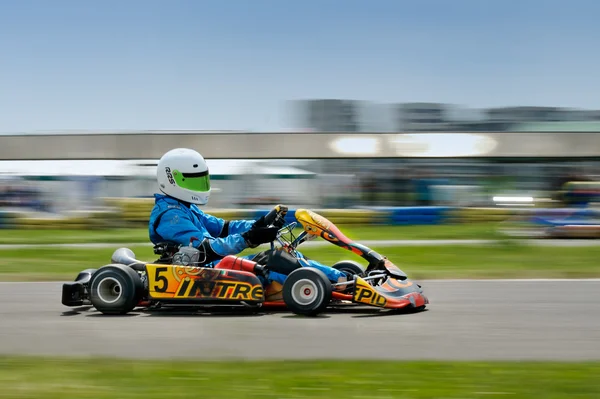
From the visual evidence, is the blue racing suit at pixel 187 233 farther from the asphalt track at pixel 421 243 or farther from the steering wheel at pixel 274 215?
the asphalt track at pixel 421 243

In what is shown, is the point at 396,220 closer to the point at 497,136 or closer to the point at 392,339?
the point at 497,136

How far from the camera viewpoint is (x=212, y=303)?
655 cm

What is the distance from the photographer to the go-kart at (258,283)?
6289 mm

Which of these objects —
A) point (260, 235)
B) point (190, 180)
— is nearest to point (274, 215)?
point (260, 235)

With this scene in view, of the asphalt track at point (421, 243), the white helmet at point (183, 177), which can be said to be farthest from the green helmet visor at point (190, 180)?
the asphalt track at point (421, 243)

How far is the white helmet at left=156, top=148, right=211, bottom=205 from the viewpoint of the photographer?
22.6 feet

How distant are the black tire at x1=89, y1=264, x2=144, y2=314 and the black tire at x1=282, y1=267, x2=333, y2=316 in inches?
47.3

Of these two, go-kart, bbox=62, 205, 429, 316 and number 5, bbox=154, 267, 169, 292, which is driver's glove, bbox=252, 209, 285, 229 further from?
number 5, bbox=154, 267, 169, 292

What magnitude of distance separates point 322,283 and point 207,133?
20357mm

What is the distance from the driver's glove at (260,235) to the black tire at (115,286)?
3.13ft

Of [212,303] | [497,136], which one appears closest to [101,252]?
[212,303]

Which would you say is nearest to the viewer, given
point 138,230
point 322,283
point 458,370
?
point 458,370

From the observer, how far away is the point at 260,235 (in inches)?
255

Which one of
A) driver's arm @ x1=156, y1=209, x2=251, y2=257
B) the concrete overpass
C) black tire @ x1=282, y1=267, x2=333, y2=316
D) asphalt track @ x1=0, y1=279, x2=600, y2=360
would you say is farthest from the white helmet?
the concrete overpass
